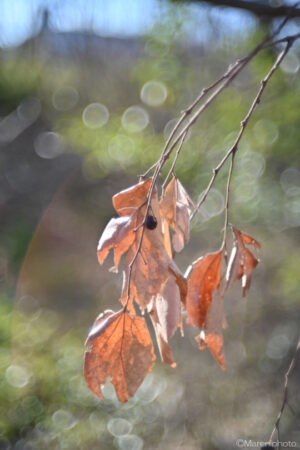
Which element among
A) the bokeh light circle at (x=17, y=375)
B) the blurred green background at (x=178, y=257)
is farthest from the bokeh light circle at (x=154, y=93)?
the bokeh light circle at (x=17, y=375)

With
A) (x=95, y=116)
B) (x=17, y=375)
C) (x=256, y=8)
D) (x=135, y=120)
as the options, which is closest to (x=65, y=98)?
(x=95, y=116)

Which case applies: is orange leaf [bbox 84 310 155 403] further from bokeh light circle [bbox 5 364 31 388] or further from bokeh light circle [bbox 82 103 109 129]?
bokeh light circle [bbox 82 103 109 129]

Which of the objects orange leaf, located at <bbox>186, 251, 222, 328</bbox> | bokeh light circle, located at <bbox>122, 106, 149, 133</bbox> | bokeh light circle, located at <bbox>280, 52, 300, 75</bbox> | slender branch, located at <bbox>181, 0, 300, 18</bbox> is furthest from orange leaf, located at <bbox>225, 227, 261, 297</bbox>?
bokeh light circle, located at <bbox>122, 106, 149, 133</bbox>

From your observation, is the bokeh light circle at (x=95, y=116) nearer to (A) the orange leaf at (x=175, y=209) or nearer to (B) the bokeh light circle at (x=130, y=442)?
(B) the bokeh light circle at (x=130, y=442)

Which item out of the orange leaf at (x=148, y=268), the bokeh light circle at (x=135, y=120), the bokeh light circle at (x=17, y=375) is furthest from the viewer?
the bokeh light circle at (x=135, y=120)

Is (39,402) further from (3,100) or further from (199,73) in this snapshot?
(3,100)

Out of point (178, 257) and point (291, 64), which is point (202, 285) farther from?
point (178, 257)
